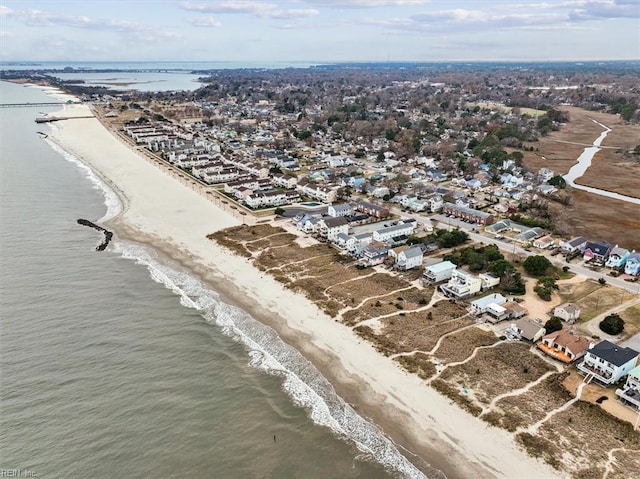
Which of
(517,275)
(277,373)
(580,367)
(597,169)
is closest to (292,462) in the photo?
(277,373)

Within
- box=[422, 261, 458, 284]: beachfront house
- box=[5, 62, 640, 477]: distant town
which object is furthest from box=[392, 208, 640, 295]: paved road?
box=[422, 261, 458, 284]: beachfront house

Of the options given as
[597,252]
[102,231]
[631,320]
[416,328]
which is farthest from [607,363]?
[102,231]

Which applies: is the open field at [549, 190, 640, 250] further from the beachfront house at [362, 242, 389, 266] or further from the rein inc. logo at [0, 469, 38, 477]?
the rein inc. logo at [0, 469, 38, 477]

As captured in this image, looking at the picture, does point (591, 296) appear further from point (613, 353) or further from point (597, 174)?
point (597, 174)

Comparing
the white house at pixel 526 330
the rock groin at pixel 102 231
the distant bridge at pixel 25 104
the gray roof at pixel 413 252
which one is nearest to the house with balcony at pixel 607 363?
the white house at pixel 526 330

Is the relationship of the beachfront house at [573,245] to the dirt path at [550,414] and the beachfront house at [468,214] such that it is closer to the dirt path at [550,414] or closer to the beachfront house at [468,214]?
the beachfront house at [468,214]

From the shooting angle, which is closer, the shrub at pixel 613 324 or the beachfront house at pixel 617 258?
the shrub at pixel 613 324

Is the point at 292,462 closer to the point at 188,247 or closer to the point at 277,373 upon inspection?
the point at 277,373
